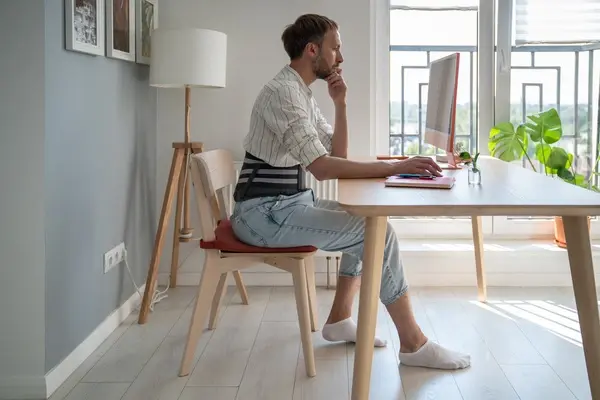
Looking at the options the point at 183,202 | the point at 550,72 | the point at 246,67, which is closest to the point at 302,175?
the point at 183,202

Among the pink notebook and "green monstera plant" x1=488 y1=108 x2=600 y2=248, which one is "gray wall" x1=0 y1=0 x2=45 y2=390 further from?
"green monstera plant" x1=488 y1=108 x2=600 y2=248

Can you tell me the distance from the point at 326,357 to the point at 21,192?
Result: 121cm

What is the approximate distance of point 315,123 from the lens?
9.44 ft

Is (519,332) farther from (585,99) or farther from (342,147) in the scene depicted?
(585,99)

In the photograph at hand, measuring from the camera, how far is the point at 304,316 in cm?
252

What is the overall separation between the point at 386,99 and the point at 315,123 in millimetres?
1303

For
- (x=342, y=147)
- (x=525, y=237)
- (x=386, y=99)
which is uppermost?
(x=386, y=99)

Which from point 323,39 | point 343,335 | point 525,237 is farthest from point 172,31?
point 525,237

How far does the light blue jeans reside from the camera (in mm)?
2451

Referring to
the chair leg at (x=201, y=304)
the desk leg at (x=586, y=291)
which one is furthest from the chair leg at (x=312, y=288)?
the desk leg at (x=586, y=291)

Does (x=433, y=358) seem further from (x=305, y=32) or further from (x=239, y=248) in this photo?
(x=305, y=32)

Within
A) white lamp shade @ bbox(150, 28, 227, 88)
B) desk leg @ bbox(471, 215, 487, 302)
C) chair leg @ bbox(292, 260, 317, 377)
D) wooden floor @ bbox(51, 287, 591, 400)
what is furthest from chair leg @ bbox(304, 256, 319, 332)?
white lamp shade @ bbox(150, 28, 227, 88)

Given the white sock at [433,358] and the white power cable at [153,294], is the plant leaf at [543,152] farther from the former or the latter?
the white power cable at [153,294]

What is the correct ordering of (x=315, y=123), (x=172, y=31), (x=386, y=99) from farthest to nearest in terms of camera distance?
1. (x=386, y=99)
2. (x=172, y=31)
3. (x=315, y=123)
